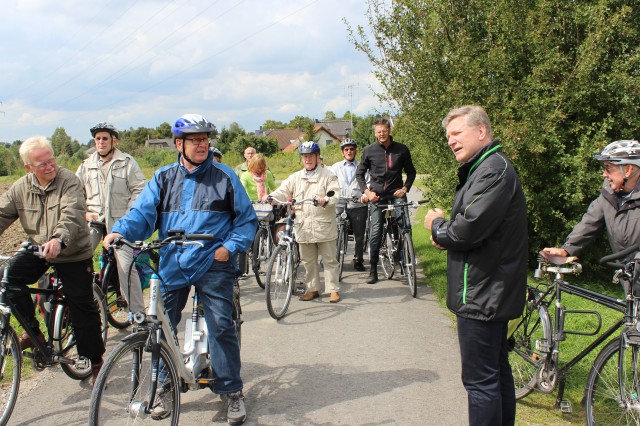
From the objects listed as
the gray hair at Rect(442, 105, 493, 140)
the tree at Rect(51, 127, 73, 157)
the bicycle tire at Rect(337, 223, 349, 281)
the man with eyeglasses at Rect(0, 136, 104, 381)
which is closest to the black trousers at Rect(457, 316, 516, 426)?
the gray hair at Rect(442, 105, 493, 140)

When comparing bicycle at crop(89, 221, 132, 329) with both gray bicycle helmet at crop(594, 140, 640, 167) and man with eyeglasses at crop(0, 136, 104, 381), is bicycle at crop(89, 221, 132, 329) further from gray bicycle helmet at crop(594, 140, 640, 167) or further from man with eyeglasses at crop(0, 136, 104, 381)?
gray bicycle helmet at crop(594, 140, 640, 167)

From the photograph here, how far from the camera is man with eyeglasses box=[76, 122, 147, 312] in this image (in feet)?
18.1

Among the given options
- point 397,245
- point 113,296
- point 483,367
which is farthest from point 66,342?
point 397,245

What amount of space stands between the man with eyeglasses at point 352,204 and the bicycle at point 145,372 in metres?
5.26

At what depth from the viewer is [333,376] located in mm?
4578

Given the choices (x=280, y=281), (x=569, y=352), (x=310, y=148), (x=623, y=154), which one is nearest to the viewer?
(x=623, y=154)

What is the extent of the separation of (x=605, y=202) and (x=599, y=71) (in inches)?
134

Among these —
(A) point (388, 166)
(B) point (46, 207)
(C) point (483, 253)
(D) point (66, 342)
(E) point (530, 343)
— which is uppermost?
(A) point (388, 166)

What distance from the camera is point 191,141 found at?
145 inches

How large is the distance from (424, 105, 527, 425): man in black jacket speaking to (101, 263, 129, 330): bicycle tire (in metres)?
3.64

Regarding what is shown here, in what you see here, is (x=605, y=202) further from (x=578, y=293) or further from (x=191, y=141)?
(x=191, y=141)

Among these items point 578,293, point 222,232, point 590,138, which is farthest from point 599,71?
point 222,232

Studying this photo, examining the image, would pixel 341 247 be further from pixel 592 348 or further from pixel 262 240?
pixel 592 348

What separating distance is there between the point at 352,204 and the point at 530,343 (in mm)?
4762
